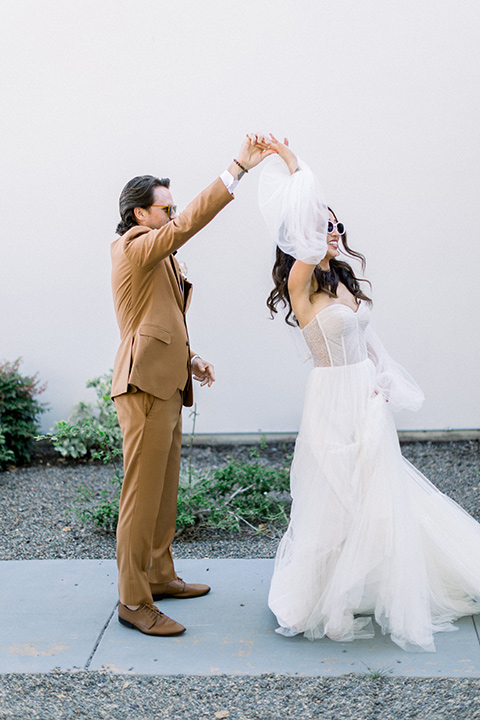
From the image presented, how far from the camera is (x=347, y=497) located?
11.2 feet

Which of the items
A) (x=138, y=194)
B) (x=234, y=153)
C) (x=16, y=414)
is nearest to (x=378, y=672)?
(x=138, y=194)

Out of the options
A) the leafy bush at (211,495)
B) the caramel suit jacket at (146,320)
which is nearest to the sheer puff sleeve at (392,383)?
the caramel suit jacket at (146,320)

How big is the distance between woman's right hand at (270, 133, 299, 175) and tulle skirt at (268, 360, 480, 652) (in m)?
0.90

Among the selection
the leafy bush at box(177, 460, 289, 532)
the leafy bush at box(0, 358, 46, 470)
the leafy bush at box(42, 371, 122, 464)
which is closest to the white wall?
the leafy bush at box(42, 371, 122, 464)

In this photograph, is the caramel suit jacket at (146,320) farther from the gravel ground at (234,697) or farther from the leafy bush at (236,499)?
the leafy bush at (236,499)

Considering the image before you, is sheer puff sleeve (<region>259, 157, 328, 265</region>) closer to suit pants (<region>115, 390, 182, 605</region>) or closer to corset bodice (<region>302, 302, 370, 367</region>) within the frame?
corset bodice (<region>302, 302, 370, 367</region>)

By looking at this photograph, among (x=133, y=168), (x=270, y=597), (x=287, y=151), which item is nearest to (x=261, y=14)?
(x=133, y=168)

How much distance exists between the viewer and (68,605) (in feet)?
12.7

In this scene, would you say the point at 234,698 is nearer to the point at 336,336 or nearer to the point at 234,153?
the point at 336,336

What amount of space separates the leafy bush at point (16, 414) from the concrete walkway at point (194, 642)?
8.33 feet

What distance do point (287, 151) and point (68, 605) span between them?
2.40 meters

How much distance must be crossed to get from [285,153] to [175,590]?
2.17 metres

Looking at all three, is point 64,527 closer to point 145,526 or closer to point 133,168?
point 145,526

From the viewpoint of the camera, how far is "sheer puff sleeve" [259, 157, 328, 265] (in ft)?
10.7
